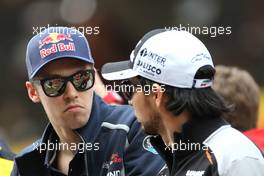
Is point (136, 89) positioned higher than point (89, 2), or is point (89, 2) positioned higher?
point (89, 2)

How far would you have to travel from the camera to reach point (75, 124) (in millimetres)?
4344

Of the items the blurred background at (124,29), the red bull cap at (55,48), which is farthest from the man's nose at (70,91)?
the blurred background at (124,29)

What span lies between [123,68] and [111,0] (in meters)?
6.65

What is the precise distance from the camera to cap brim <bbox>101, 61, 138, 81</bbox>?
3969 millimetres

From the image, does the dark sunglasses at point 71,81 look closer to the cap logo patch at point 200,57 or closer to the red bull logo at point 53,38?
the red bull logo at point 53,38

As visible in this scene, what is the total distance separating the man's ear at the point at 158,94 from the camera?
3740 mm

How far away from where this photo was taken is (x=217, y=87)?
5.23 m

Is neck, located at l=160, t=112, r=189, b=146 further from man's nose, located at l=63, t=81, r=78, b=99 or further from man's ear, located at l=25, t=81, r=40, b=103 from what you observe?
man's ear, located at l=25, t=81, r=40, b=103

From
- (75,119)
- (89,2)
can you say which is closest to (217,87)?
(75,119)

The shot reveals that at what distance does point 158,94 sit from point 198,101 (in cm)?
21

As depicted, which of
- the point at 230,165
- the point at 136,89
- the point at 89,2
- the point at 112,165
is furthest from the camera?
the point at 89,2

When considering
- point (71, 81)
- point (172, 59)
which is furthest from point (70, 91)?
point (172, 59)

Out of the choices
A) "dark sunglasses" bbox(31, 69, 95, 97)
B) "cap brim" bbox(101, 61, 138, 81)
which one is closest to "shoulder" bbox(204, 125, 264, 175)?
"cap brim" bbox(101, 61, 138, 81)

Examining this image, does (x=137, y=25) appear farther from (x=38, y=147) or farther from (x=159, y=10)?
(x=38, y=147)
